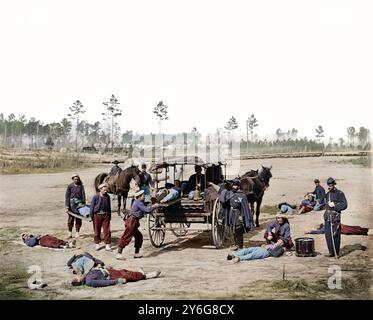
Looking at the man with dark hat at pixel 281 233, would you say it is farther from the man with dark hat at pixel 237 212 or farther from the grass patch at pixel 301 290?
the grass patch at pixel 301 290

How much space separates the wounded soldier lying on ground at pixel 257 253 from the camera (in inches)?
370

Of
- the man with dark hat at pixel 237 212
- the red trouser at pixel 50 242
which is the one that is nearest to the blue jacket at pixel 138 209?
the man with dark hat at pixel 237 212

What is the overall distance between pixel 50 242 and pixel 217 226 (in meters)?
4.22

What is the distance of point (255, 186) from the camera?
13.6m

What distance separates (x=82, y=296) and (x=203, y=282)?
2258mm

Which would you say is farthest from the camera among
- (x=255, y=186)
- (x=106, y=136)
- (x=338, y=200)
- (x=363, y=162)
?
(x=106, y=136)

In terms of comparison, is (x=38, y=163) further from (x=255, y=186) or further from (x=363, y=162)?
(x=363, y=162)

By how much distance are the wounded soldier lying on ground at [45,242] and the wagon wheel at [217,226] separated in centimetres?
368

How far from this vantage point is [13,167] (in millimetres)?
20094

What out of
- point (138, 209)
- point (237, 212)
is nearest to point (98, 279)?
point (138, 209)

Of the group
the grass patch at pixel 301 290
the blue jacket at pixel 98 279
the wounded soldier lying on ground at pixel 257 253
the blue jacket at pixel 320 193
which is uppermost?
the blue jacket at pixel 320 193
